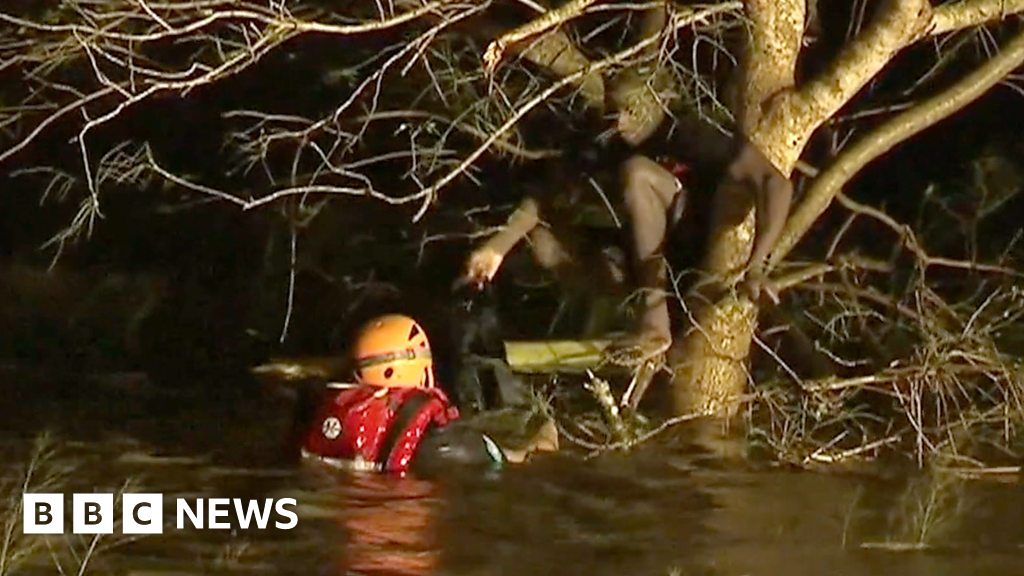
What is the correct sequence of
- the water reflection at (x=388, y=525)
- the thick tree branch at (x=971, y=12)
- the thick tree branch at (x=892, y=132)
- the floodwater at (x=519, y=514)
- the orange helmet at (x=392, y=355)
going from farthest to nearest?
the thick tree branch at (x=892, y=132), the thick tree branch at (x=971, y=12), the orange helmet at (x=392, y=355), the floodwater at (x=519, y=514), the water reflection at (x=388, y=525)

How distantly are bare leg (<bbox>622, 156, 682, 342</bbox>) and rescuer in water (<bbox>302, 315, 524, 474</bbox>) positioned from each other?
3.75ft

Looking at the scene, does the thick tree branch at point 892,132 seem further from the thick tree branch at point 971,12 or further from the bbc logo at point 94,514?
the bbc logo at point 94,514

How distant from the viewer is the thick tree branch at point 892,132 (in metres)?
9.73

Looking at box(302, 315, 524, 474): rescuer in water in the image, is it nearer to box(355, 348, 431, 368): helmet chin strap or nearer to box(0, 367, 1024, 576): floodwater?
box(355, 348, 431, 368): helmet chin strap

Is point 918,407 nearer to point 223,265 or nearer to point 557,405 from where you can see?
point 557,405

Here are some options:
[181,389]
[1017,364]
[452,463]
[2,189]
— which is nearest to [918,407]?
[1017,364]

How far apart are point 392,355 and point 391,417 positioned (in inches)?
12.3

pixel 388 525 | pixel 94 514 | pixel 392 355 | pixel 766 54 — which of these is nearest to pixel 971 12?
pixel 766 54

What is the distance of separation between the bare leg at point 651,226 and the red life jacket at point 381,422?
1.31 metres

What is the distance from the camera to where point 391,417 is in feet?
28.2

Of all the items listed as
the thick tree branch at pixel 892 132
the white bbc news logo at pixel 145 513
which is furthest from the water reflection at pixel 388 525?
the thick tree branch at pixel 892 132

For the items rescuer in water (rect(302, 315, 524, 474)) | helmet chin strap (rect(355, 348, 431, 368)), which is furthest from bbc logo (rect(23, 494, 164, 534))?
helmet chin strap (rect(355, 348, 431, 368))

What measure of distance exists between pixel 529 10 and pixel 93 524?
3.61 meters

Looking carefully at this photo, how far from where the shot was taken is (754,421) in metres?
9.66
